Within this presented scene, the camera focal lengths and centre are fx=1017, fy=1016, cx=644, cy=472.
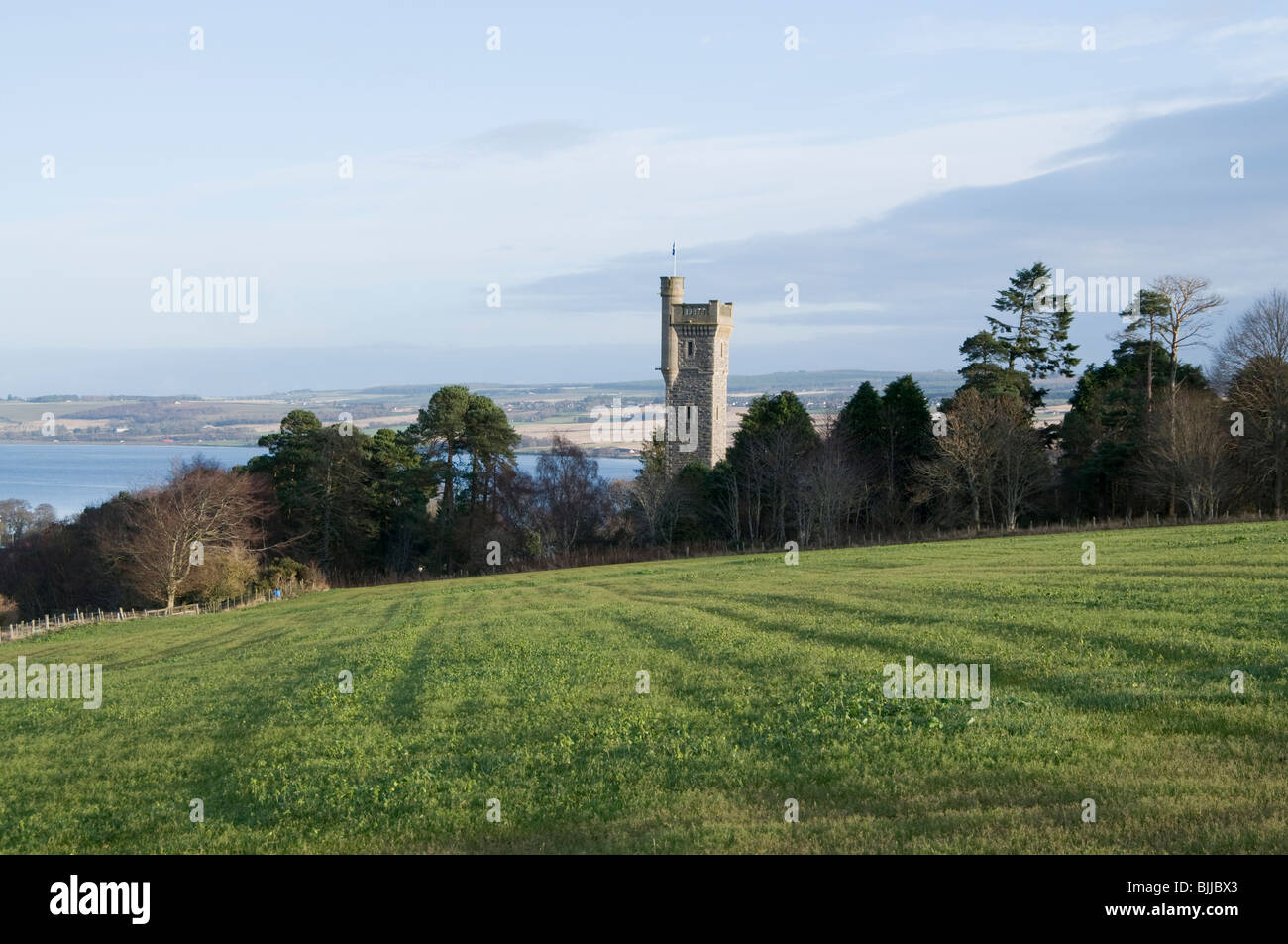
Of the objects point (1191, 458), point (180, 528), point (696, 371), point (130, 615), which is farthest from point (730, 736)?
point (696, 371)

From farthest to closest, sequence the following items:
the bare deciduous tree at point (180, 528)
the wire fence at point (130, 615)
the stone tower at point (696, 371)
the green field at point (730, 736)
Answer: the stone tower at point (696, 371) < the bare deciduous tree at point (180, 528) < the wire fence at point (130, 615) < the green field at point (730, 736)

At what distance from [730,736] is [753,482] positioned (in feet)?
190

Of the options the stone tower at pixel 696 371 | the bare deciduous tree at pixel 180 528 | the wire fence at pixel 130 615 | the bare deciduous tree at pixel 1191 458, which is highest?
the stone tower at pixel 696 371

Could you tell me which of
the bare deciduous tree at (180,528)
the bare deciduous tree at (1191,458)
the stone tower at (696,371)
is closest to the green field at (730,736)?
the bare deciduous tree at (1191,458)


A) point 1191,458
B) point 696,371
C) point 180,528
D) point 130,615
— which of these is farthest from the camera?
point 696,371

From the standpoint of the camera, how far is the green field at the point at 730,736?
965 centimetres

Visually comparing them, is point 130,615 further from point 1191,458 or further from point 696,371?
point 1191,458

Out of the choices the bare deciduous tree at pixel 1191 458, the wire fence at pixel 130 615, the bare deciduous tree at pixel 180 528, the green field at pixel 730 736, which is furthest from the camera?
the bare deciduous tree at pixel 180 528

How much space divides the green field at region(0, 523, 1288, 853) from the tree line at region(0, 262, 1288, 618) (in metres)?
32.1

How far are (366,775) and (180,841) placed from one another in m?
2.50

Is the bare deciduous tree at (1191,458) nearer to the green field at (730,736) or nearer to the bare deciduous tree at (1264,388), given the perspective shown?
the bare deciduous tree at (1264,388)

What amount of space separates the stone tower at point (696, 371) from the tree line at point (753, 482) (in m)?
4.34

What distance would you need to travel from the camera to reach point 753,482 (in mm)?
70688
